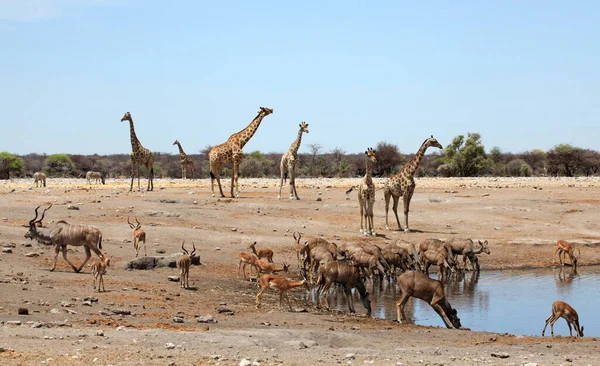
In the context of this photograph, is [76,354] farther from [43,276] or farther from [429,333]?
[43,276]

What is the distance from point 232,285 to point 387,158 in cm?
4867

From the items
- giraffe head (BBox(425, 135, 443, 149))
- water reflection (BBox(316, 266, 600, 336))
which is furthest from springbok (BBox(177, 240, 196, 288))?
giraffe head (BBox(425, 135, 443, 149))

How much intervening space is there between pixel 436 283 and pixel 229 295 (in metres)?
4.37

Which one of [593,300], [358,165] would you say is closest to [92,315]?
[593,300]

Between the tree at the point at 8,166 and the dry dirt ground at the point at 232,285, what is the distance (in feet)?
84.6

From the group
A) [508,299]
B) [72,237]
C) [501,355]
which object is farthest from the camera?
[508,299]

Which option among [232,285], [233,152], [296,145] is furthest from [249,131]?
[232,285]

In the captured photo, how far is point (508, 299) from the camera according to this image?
19.3 m

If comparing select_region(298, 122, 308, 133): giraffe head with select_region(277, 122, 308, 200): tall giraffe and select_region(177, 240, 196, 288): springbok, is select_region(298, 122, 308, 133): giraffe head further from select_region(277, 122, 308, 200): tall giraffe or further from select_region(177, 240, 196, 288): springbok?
select_region(177, 240, 196, 288): springbok

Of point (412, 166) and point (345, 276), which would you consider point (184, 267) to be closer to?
point (345, 276)

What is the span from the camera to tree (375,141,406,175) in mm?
66312

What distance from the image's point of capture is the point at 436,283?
1567cm

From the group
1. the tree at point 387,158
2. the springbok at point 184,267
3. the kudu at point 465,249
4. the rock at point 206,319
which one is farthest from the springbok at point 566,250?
the tree at point 387,158

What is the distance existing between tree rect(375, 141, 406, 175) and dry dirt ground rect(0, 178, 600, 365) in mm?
27995
